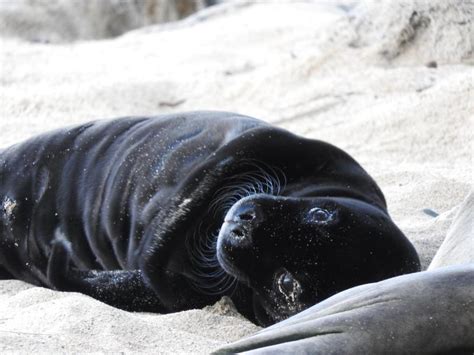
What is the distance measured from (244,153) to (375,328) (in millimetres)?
1591

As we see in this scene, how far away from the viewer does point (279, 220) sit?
135 inches

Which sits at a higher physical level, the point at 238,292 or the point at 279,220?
the point at 279,220

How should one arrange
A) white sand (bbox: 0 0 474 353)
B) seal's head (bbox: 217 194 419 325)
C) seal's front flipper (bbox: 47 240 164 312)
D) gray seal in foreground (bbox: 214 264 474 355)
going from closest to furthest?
gray seal in foreground (bbox: 214 264 474 355)
seal's head (bbox: 217 194 419 325)
seal's front flipper (bbox: 47 240 164 312)
white sand (bbox: 0 0 474 353)

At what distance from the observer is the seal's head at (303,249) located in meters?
3.34

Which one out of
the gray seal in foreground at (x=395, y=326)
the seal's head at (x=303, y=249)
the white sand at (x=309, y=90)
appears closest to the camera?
the gray seal in foreground at (x=395, y=326)

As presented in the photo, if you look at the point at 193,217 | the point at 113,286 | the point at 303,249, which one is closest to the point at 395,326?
the point at 303,249

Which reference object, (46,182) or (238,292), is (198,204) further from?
(46,182)

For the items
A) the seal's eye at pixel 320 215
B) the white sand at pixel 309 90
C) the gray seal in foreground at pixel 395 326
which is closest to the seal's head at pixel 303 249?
the seal's eye at pixel 320 215

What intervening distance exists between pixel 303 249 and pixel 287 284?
11 centimetres

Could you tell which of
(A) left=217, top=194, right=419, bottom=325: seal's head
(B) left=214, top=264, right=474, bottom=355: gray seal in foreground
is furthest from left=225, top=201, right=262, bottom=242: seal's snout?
(B) left=214, top=264, right=474, bottom=355: gray seal in foreground

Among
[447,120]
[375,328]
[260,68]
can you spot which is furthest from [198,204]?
[260,68]

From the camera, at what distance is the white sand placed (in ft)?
15.3

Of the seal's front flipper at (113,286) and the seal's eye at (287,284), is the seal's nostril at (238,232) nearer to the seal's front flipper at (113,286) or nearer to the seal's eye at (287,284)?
the seal's eye at (287,284)

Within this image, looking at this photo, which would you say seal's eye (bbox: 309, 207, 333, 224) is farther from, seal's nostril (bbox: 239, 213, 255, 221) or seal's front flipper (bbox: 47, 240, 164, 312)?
seal's front flipper (bbox: 47, 240, 164, 312)
